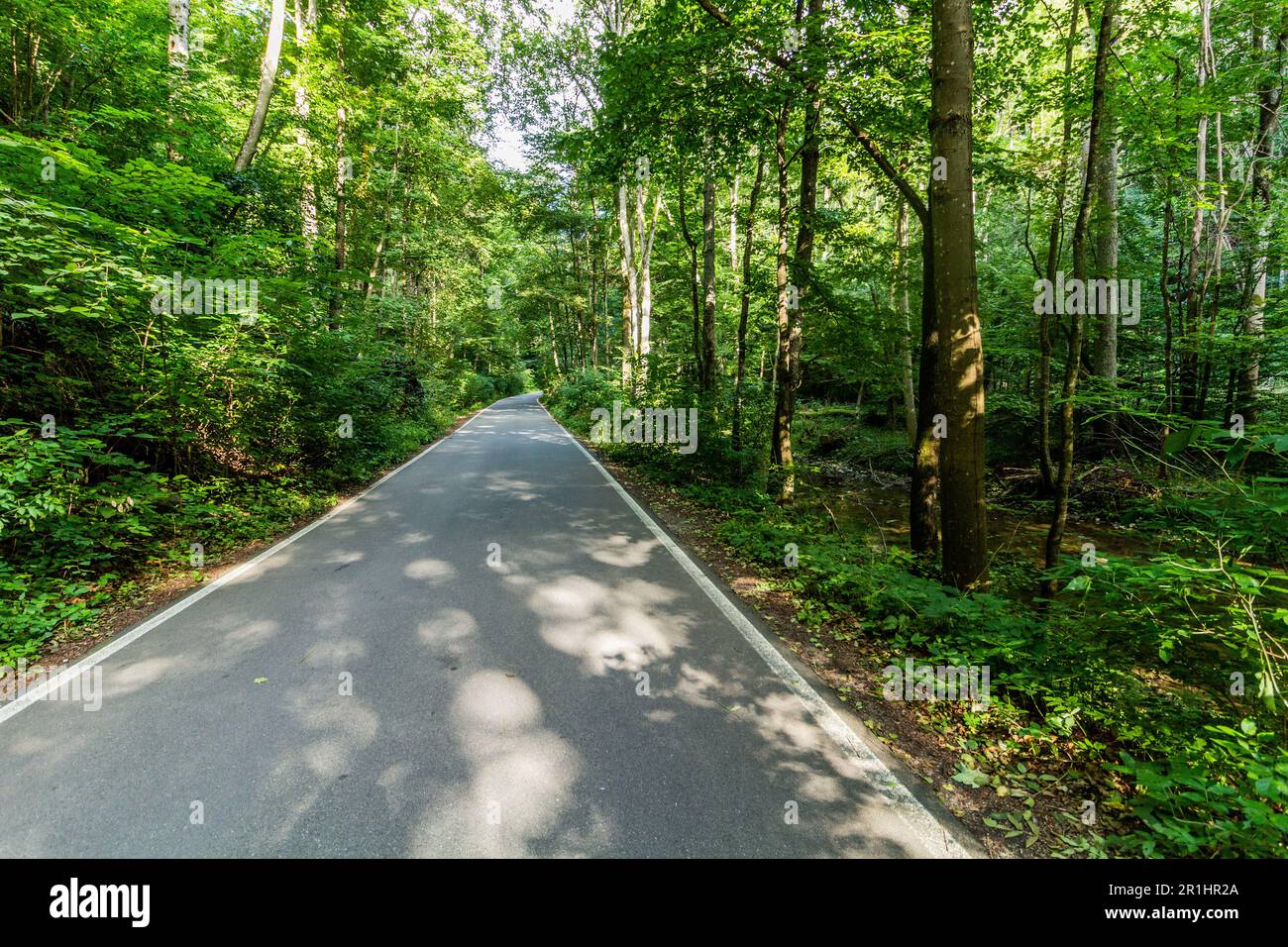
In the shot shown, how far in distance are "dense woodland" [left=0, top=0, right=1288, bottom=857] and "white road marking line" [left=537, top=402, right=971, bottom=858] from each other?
0.97 feet

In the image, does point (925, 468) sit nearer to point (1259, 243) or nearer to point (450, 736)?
point (450, 736)

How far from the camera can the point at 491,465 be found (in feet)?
42.7

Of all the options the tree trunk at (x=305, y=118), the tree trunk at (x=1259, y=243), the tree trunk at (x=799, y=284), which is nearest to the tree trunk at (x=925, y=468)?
the tree trunk at (x=799, y=284)

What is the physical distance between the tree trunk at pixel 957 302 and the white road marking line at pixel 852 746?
6.33 ft

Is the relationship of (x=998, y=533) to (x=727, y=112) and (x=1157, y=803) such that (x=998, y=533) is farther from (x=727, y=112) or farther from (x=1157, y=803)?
(x=727, y=112)

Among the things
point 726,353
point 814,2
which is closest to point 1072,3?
point 814,2

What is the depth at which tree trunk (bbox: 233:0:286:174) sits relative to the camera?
8500 mm

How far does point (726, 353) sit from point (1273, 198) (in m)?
13.7

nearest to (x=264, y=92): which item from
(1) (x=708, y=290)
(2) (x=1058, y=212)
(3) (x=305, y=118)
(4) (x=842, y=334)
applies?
(3) (x=305, y=118)

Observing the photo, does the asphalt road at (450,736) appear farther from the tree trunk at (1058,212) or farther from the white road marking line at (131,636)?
the tree trunk at (1058,212)

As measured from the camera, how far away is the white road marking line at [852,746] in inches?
94.3

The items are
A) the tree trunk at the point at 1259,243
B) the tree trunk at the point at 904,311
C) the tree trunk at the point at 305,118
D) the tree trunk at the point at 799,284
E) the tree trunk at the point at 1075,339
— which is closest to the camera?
the tree trunk at the point at 1075,339

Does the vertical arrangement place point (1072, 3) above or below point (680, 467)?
above

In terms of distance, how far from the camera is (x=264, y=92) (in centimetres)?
875
